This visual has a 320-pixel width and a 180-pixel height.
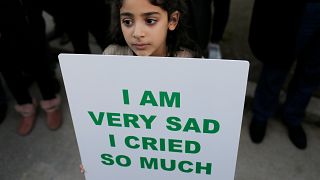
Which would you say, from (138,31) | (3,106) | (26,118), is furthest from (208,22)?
(3,106)

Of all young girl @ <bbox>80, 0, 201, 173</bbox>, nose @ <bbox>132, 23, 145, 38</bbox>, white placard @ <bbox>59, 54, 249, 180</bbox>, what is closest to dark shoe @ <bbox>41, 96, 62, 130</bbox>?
young girl @ <bbox>80, 0, 201, 173</bbox>

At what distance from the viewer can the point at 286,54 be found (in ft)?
6.17

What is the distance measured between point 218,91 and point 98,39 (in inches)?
67.6

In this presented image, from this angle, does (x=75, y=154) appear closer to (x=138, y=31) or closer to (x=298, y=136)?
(x=138, y=31)

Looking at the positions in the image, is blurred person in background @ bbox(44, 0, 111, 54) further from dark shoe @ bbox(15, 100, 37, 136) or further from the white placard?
the white placard

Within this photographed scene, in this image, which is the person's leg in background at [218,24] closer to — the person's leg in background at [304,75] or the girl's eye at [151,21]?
the person's leg in background at [304,75]

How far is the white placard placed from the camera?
931mm

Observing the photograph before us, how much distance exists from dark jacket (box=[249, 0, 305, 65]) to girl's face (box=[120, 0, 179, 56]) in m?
0.78

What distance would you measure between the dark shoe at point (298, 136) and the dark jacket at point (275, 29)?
23.9 inches

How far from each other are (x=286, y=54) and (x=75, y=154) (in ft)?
4.91

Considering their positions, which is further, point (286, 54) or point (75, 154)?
point (75, 154)

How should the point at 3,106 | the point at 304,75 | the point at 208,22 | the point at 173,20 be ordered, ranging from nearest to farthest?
1. the point at 173,20
2. the point at 304,75
3. the point at 208,22
4. the point at 3,106

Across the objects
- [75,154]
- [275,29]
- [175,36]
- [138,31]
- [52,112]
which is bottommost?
[75,154]

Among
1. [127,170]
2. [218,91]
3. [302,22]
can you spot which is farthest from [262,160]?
[218,91]
